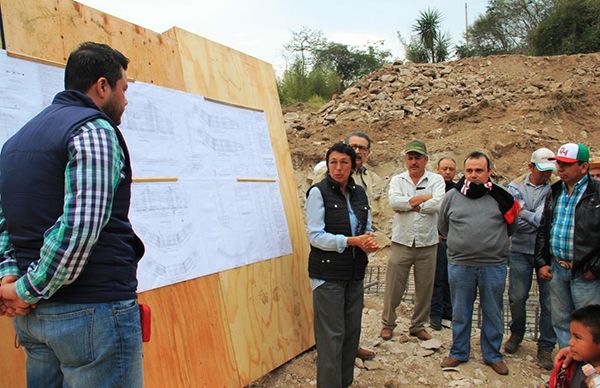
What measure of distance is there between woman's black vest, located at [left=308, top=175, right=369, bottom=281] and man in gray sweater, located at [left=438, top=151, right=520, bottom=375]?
121 cm

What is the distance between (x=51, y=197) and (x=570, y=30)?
24327 mm

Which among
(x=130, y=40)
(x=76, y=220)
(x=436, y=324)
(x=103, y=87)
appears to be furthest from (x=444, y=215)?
(x=76, y=220)

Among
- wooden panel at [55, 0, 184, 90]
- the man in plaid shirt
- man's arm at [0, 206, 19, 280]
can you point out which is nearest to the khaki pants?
wooden panel at [55, 0, 184, 90]

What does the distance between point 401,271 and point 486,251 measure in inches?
43.0

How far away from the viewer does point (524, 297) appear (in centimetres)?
473

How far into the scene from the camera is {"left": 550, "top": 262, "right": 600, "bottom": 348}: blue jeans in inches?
145

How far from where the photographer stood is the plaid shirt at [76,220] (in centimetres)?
171

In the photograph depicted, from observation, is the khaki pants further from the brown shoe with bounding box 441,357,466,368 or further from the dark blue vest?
the dark blue vest

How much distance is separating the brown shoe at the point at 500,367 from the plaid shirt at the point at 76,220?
4.01m

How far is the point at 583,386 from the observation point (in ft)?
8.88

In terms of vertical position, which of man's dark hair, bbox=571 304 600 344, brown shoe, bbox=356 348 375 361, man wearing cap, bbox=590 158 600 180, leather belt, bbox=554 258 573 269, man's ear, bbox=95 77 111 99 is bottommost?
brown shoe, bbox=356 348 375 361

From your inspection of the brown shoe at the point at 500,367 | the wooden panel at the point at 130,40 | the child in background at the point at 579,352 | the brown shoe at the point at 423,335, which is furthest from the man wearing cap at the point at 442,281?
the wooden panel at the point at 130,40

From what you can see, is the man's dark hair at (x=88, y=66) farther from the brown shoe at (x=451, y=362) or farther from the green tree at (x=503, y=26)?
the green tree at (x=503, y=26)

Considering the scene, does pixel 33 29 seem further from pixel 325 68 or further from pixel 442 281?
pixel 325 68
